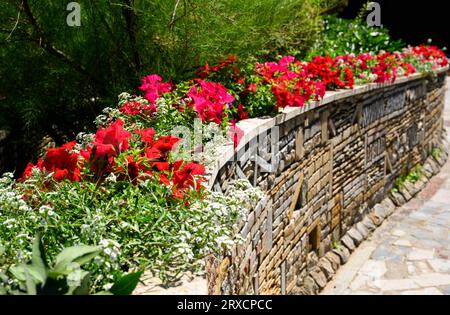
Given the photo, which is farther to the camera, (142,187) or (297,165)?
(297,165)

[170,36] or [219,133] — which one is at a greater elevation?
[170,36]

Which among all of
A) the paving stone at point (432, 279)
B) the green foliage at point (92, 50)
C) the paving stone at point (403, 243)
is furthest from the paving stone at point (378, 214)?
the green foliage at point (92, 50)

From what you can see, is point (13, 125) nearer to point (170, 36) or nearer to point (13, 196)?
point (170, 36)

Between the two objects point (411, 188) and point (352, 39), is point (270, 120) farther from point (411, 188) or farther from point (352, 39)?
point (352, 39)

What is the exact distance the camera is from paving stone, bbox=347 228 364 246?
21.7 feet

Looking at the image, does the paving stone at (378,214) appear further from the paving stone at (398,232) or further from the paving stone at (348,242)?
the paving stone at (348,242)

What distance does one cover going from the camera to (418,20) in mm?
17828

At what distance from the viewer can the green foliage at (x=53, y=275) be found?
143 centimetres

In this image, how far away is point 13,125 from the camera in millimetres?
4230

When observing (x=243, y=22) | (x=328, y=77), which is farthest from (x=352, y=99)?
(x=243, y=22)

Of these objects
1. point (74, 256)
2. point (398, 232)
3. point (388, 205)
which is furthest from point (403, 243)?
point (74, 256)

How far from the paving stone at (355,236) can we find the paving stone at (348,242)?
2.6 inches

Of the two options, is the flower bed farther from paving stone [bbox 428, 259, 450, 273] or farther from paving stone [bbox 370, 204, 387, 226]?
paving stone [bbox 370, 204, 387, 226]

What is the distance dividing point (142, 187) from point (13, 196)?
0.48 m
